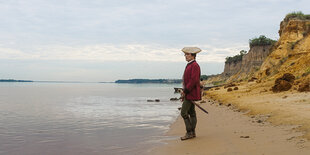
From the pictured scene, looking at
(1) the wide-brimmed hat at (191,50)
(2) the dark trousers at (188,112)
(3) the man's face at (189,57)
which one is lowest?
(2) the dark trousers at (188,112)

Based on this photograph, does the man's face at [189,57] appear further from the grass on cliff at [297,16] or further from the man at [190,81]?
the grass on cliff at [297,16]

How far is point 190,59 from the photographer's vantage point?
7.16 meters

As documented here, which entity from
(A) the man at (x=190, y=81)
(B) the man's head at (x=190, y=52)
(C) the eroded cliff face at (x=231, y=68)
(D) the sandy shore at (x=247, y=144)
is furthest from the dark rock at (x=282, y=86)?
(C) the eroded cliff face at (x=231, y=68)

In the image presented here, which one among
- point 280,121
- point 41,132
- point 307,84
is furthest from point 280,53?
point 41,132

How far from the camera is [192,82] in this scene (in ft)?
22.8

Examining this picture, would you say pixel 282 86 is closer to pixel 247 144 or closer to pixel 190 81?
pixel 190 81

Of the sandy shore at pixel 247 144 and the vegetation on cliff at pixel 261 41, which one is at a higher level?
the vegetation on cliff at pixel 261 41

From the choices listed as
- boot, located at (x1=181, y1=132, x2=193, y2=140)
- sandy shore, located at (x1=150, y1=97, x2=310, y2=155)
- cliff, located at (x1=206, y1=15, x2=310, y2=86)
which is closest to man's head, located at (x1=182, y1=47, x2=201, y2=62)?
boot, located at (x1=181, y1=132, x2=193, y2=140)

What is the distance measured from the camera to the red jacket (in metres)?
6.96

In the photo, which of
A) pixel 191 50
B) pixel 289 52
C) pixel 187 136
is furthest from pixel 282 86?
pixel 289 52

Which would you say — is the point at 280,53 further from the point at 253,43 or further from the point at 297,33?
the point at 253,43

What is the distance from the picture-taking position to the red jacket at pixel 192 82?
696cm

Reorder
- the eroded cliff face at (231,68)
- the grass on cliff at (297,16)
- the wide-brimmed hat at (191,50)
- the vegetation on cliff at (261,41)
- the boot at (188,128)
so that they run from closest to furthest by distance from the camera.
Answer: the wide-brimmed hat at (191,50) → the boot at (188,128) → the grass on cliff at (297,16) → the vegetation on cliff at (261,41) → the eroded cliff face at (231,68)

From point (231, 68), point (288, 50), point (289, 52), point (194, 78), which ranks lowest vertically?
point (194, 78)
